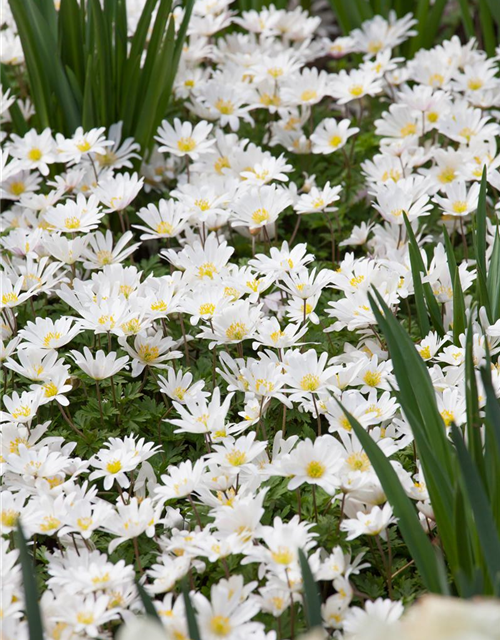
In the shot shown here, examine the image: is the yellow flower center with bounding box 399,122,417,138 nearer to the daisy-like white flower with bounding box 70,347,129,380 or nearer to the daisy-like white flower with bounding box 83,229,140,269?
the daisy-like white flower with bounding box 83,229,140,269

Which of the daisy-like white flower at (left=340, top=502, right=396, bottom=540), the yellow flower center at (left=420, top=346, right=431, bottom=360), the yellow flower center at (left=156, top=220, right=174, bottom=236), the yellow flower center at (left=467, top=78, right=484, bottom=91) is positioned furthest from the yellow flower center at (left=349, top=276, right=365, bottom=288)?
the yellow flower center at (left=467, top=78, right=484, bottom=91)

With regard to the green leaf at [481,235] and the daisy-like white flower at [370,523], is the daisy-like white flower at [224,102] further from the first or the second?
the daisy-like white flower at [370,523]

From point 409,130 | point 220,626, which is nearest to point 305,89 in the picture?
point 409,130

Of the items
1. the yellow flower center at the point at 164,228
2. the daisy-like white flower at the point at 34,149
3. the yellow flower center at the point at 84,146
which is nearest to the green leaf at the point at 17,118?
the daisy-like white flower at the point at 34,149

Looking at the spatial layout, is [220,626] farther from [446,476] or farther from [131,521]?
[446,476]

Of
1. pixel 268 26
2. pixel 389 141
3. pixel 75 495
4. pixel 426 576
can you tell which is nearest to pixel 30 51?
pixel 268 26
